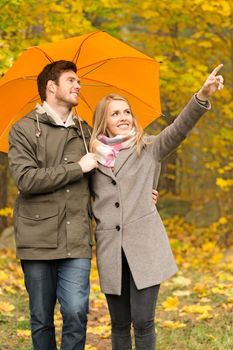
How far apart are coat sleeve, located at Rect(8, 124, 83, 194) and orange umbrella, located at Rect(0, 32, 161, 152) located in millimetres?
503

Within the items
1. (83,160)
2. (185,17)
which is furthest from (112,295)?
(185,17)

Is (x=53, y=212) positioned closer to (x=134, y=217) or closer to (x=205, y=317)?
(x=134, y=217)

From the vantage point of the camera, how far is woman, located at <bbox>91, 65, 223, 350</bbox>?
373 cm

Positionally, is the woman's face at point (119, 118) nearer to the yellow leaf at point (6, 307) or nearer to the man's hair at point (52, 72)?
the man's hair at point (52, 72)

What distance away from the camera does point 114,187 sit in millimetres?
3809

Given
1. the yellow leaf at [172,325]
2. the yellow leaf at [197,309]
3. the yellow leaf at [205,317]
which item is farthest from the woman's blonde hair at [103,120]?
the yellow leaf at [197,309]

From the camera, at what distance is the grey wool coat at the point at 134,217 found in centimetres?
373

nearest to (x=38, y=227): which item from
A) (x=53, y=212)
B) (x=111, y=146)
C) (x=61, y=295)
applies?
(x=53, y=212)

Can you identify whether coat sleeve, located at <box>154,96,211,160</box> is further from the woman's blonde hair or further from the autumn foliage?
the autumn foliage

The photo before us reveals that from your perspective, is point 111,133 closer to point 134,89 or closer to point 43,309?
point 134,89

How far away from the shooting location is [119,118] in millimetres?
3840

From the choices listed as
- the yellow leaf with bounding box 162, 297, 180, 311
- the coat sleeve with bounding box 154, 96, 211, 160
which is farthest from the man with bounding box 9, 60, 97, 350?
the yellow leaf with bounding box 162, 297, 180, 311

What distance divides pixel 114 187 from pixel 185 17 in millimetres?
6678

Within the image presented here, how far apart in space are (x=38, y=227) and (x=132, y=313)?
743 millimetres
